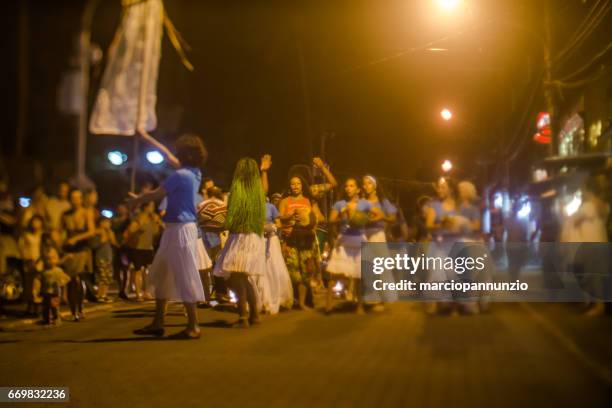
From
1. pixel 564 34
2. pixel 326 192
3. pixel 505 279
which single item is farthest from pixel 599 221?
pixel 564 34

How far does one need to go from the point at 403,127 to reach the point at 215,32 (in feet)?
10.5

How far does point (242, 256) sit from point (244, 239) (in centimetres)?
18

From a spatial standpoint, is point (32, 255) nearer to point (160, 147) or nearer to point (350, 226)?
point (160, 147)

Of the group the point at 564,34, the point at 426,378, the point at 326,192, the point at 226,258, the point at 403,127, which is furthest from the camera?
the point at 564,34

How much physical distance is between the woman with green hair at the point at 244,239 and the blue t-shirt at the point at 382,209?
126 cm

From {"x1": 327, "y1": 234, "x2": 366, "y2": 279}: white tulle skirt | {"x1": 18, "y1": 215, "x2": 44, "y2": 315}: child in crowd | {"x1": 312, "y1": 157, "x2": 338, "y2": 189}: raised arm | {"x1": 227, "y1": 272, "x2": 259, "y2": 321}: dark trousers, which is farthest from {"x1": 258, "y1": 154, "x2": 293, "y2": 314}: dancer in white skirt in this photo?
{"x1": 18, "y1": 215, "x2": 44, "y2": 315}: child in crowd

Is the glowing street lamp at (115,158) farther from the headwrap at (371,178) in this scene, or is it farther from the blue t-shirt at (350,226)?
the headwrap at (371,178)

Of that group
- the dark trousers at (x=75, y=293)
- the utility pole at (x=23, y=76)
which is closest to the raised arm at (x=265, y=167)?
the dark trousers at (x=75, y=293)

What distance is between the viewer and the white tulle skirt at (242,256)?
6.94 metres

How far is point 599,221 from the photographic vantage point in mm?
6645

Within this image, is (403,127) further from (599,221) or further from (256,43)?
(599,221)

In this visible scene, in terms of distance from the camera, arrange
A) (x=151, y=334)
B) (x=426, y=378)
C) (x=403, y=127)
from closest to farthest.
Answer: (x=426, y=378), (x=151, y=334), (x=403, y=127)

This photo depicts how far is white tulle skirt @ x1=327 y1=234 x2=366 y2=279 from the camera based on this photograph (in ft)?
25.4

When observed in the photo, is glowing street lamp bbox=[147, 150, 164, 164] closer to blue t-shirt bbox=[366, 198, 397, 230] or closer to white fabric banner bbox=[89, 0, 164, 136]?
white fabric banner bbox=[89, 0, 164, 136]
